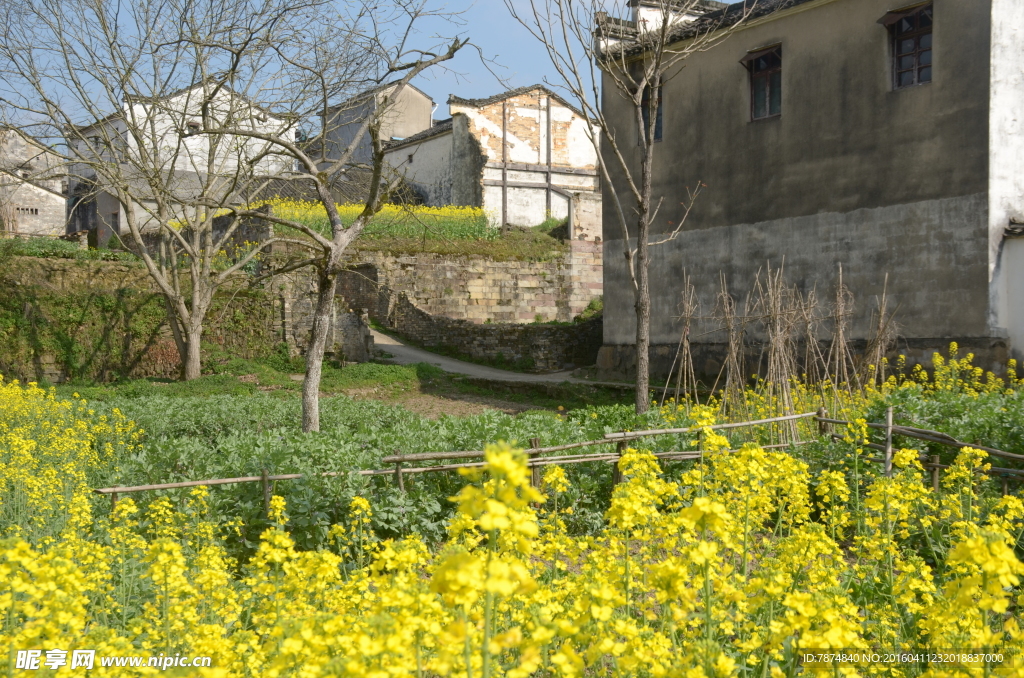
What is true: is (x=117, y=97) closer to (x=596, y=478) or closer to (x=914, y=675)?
(x=596, y=478)

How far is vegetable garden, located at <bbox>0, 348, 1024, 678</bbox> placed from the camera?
2672 millimetres

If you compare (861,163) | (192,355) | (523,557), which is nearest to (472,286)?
(192,355)

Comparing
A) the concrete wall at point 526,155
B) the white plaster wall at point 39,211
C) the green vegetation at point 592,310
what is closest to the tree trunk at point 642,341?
the green vegetation at point 592,310

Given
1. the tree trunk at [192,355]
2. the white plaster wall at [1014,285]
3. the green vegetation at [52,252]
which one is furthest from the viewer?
the green vegetation at [52,252]

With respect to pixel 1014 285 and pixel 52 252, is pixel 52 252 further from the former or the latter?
pixel 1014 285

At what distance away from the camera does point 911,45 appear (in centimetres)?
1428

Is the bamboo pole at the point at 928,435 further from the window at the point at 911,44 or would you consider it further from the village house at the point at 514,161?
the village house at the point at 514,161

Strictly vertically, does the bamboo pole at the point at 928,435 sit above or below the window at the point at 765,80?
below

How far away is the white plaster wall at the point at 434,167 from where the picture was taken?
114 ft

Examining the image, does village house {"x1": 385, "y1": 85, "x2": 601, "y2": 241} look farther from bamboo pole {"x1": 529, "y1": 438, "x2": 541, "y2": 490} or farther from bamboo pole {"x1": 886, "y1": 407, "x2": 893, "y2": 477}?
bamboo pole {"x1": 529, "y1": 438, "x2": 541, "y2": 490}

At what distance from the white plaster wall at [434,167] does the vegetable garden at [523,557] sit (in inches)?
1006

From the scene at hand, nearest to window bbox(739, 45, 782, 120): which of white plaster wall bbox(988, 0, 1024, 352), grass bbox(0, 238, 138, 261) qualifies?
white plaster wall bbox(988, 0, 1024, 352)

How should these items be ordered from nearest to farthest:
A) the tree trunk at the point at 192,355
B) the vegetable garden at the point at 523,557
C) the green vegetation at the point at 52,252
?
the vegetable garden at the point at 523,557
the tree trunk at the point at 192,355
the green vegetation at the point at 52,252

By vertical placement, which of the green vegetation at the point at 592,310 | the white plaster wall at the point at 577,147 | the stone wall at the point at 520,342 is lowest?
the stone wall at the point at 520,342
